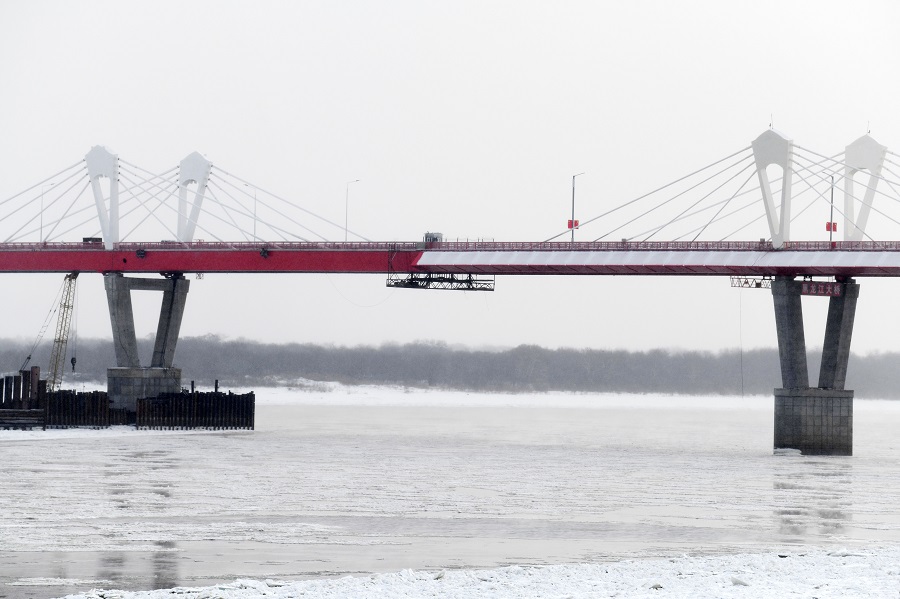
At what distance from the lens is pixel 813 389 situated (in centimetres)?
6919

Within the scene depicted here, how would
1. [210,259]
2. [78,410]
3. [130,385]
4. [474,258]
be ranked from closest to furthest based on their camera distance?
[474,258] < [78,410] < [210,259] < [130,385]

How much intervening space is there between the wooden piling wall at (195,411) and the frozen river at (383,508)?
56.9 feet

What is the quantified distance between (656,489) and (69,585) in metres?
24.1

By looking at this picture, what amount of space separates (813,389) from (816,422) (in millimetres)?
1804

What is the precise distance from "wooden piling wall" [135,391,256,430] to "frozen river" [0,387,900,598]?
56.9ft

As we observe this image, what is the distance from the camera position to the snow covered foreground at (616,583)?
1908 cm

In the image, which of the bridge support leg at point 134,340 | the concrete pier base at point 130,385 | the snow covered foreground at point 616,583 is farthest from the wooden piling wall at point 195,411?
the snow covered foreground at point 616,583

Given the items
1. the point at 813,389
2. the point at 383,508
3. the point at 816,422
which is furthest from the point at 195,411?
the point at 383,508

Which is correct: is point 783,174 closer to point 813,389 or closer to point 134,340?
point 813,389

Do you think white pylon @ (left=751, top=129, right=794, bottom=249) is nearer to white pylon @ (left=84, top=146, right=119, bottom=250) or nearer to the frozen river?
the frozen river

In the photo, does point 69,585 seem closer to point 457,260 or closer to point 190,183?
point 457,260

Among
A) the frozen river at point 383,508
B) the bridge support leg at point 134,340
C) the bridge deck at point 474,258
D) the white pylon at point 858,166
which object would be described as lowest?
the frozen river at point 383,508

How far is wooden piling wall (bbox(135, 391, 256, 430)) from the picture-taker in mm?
81438

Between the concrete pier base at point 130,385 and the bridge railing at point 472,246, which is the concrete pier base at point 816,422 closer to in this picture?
the bridge railing at point 472,246
